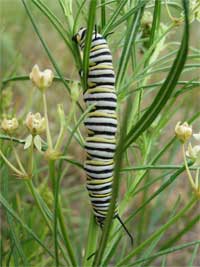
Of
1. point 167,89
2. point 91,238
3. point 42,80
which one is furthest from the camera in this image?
point 91,238

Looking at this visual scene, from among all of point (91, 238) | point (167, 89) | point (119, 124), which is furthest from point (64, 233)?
point (119, 124)

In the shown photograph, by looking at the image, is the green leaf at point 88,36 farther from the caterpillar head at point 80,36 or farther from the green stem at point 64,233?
the green stem at point 64,233

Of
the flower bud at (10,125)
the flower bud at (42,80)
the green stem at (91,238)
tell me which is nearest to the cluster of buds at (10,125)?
the flower bud at (10,125)

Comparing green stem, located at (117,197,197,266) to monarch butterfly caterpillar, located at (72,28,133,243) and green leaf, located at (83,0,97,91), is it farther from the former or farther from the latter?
green leaf, located at (83,0,97,91)

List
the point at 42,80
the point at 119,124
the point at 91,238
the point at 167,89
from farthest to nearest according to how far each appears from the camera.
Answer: the point at 119,124
the point at 91,238
the point at 42,80
the point at 167,89

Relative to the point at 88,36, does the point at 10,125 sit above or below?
below

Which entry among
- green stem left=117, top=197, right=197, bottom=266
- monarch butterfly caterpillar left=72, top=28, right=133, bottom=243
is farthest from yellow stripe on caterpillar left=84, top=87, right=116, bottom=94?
green stem left=117, top=197, right=197, bottom=266

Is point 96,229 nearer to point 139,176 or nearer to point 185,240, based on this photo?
point 139,176

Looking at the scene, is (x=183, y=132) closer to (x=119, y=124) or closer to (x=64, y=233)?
(x=64, y=233)
